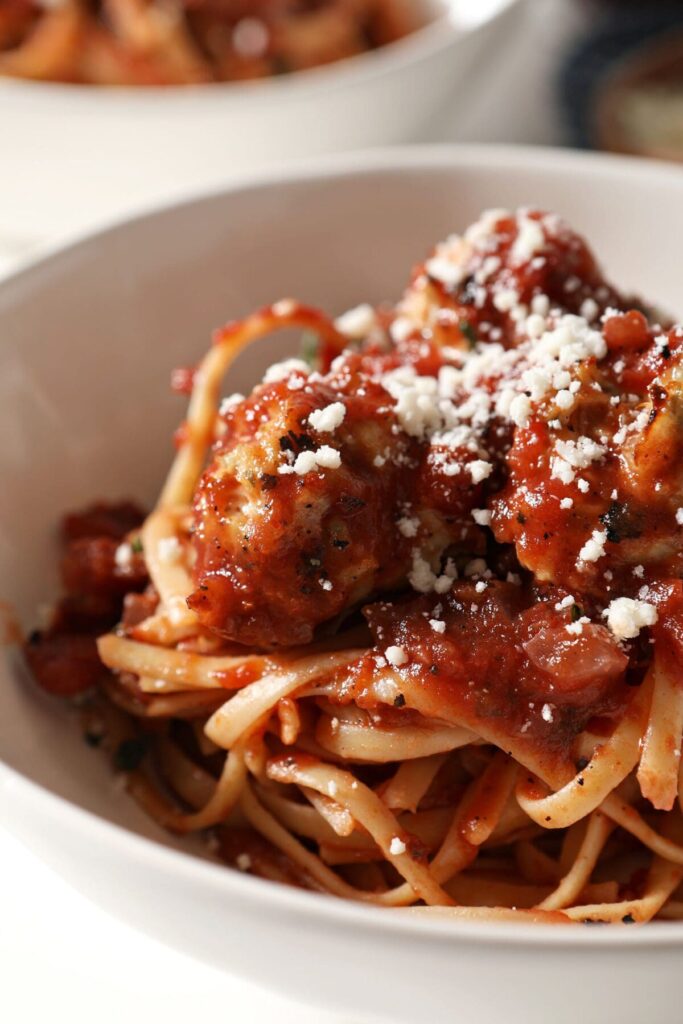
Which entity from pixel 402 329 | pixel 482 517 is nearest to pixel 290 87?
pixel 402 329

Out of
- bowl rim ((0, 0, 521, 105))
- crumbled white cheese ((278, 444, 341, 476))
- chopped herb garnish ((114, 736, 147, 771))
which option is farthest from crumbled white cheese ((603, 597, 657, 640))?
bowl rim ((0, 0, 521, 105))

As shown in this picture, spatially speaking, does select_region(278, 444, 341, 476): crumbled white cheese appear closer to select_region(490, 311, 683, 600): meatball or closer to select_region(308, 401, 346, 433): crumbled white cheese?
select_region(308, 401, 346, 433): crumbled white cheese

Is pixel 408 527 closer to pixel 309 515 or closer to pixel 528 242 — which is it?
pixel 309 515

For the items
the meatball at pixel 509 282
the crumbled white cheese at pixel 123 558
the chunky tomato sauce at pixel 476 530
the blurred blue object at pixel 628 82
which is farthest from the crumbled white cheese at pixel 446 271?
the blurred blue object at pixel 628 82

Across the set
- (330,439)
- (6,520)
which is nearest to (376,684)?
(330,439)

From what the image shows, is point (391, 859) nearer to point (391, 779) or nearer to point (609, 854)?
point (391, 779)

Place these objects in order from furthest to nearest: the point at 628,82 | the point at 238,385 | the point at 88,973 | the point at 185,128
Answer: the point at 628,82, the point at 185,128, the point at 238,385, the point at 88,973
